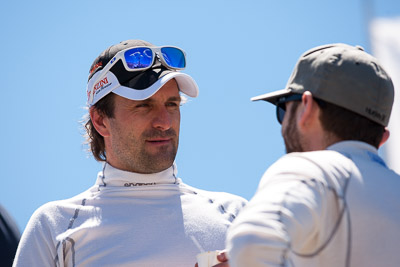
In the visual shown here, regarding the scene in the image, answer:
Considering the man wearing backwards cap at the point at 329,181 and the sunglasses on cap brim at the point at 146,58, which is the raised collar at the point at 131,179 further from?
the man wearing backwards cap at the point at 329,181

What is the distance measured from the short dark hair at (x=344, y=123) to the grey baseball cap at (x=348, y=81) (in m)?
0.02

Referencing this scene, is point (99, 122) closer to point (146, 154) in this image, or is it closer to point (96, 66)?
point (96, 66)

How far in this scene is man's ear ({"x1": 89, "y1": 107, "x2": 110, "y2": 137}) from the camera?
13.1 feet

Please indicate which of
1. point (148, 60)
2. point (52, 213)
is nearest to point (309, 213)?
point (52, 213)

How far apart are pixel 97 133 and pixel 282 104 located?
1975mm

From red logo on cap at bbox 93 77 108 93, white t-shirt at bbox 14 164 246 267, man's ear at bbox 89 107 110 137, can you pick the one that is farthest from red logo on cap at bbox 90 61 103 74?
white t-shirt at bbox 14 164 246 267

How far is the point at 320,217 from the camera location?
1.80m

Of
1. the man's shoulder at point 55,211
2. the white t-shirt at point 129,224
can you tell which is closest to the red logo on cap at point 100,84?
the white t-shirt at point 129,224

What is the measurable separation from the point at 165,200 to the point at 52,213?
0.60m

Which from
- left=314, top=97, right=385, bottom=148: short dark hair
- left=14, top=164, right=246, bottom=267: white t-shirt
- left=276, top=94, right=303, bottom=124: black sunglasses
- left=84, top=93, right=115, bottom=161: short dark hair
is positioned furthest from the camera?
left=84, top=93, right=115, bottom=161: short dark hair

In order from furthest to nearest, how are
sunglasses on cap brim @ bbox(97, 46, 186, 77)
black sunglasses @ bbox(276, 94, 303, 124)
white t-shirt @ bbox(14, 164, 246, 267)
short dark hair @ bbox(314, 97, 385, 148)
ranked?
sunglasses on cap brim @ bbox(97, 46, 186, 77), white t-shirt @ bbox(14, 164, 246, 267), black sunglasses @ bbox(276, 94, 303, 124), short dark hair @ bbox(314, 97, 385, 148)

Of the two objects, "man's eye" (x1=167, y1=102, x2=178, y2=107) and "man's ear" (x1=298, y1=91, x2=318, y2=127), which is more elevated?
"man's ear" (x1=298, y1=91, x2=318, y2=127)

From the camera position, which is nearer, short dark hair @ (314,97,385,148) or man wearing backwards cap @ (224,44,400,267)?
man wearing backwards cap @ (224,44,400,267)

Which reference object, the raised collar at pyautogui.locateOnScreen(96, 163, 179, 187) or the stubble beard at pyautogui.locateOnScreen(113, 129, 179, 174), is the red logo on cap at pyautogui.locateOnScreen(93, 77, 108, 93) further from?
the raised collar at pyautogui.locateOnScreen(96, 163, 179, 187)
